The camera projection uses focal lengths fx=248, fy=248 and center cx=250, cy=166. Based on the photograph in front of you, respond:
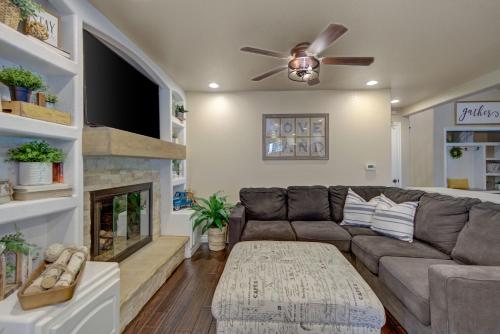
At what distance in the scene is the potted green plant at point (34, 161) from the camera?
4.59 ft

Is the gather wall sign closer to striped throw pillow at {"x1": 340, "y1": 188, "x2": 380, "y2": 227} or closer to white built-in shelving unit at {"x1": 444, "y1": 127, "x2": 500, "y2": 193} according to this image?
white built-in shelving unit at {"x1": 444, "y1": 127, "x2": 500, "y2": 193}

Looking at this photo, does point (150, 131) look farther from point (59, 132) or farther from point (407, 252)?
point (407, 252)

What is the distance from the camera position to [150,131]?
9.18 feet

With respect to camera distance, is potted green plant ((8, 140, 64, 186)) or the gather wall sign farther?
the gather wall sign

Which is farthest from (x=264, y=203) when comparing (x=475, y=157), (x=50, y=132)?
(x=475, y=157)

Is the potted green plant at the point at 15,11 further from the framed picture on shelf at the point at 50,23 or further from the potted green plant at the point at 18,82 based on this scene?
the potted green plant at the point at 18,82

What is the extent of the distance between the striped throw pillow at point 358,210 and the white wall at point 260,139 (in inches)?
29.6

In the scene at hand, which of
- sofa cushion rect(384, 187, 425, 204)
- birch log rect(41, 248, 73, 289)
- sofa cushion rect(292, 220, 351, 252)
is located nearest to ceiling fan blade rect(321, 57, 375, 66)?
sofa cushion rect(384, 187, 425, 204)

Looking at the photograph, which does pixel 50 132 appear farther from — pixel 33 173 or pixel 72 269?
pixel 72 269

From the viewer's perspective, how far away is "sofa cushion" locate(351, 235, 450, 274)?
214cm

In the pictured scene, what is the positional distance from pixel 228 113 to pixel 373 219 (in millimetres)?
2584

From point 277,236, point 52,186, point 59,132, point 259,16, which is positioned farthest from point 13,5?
point 277,236

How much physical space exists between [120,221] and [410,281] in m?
2.55

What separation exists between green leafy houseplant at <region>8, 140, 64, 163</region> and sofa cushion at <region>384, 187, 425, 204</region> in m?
3.37
